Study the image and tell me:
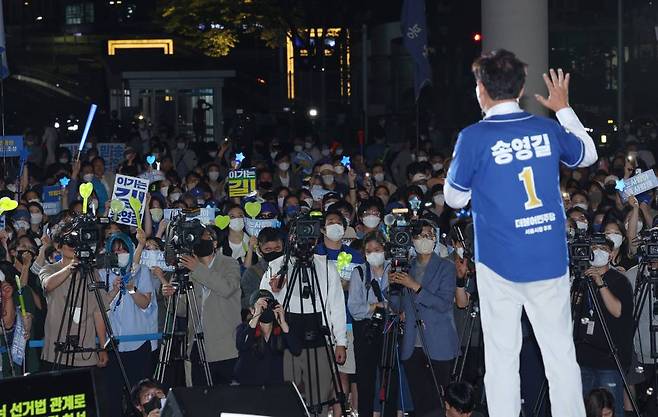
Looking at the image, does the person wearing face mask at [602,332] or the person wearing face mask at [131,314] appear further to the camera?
the person wearing face mask at [131,314]

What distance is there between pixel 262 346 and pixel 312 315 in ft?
1.65

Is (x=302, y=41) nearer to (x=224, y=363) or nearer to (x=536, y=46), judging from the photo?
(x=536, y=46)

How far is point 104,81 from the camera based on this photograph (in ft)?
136

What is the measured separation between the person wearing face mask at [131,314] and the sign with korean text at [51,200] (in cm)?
469

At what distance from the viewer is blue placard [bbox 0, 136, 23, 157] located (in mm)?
17625

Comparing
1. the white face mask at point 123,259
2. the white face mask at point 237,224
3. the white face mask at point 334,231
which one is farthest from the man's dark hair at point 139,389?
the white face mask at point 237,224

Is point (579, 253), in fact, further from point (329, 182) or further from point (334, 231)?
point (329, 182)

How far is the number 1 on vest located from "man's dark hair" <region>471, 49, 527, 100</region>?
0.37 metres

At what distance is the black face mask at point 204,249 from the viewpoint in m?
11.2

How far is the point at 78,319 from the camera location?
36.7 feet

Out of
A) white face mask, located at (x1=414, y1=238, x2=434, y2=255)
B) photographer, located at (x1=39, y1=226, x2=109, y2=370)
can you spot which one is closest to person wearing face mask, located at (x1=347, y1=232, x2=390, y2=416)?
white face mask, located at (x1=414, y1=238, x2=434, y2=255)

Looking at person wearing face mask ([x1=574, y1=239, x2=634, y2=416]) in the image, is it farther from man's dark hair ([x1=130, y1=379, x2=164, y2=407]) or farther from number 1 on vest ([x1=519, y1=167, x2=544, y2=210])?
number 1 on vest ([x1=519, y1=167, x2=544, y2=210])

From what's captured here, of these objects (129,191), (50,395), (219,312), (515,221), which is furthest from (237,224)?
(515,221)

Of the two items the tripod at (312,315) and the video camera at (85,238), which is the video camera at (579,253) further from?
the video camera at (85,238)
